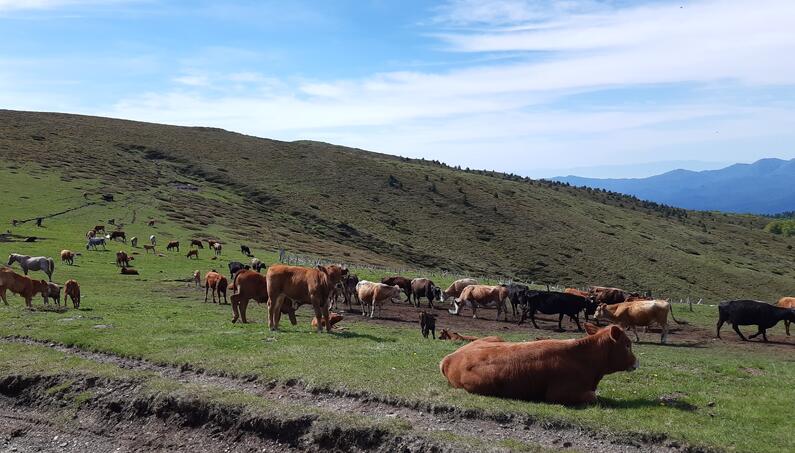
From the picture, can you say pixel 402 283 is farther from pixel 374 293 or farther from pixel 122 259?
pixel 122 259

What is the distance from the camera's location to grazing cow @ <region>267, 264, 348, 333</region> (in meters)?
19.8

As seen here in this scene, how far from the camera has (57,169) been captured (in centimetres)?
8525

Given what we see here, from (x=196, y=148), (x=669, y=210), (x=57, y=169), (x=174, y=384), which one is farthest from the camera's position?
(x=669, y=210)

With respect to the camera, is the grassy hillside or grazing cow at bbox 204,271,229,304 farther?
the grassy hillside

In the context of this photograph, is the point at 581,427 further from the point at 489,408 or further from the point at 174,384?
the point at 174,384

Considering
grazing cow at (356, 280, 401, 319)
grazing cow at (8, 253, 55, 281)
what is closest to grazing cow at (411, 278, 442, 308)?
grazing cow at (356, 280, 401, 319)

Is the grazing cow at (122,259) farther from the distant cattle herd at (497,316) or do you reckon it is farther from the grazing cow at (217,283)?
the grazing cow at (217,283)

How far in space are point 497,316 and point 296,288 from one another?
16.3m

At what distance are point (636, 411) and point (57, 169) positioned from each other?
295 ft

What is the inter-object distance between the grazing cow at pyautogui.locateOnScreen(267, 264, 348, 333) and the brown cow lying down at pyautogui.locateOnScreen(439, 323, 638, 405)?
8.02 meters

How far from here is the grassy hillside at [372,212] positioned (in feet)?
273

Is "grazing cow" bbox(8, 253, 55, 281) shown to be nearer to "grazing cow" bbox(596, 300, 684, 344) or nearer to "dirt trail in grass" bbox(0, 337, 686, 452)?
"dirt trail in grass" bbox(0, 337, 686, 452)

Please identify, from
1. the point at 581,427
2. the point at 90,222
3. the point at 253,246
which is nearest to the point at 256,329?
the point at 581,427

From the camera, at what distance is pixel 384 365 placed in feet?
47.7
